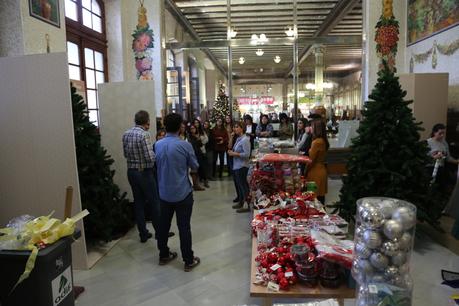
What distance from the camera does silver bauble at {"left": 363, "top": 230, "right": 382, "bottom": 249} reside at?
4.78 feet

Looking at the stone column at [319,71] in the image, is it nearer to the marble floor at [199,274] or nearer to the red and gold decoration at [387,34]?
the red and gold decoration at [387,34]

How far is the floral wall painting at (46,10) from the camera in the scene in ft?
14.1

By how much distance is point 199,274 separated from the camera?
3498mm

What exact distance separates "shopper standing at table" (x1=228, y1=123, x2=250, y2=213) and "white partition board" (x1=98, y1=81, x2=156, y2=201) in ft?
4.19

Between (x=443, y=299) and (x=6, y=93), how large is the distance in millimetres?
4296

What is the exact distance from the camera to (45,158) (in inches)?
136

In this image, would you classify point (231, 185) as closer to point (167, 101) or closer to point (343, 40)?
point (167, 101)

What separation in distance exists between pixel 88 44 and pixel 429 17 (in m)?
5.96

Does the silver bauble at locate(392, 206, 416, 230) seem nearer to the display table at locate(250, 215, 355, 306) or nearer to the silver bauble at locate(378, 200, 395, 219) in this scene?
the silver bauble at locate(378, 200, 395, 219)

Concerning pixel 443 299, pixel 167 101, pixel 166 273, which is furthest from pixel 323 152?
pixel 167 101

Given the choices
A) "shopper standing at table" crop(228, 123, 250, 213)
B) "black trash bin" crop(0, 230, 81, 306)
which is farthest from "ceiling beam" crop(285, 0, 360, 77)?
"black trash bin" crop(0, 230, 81, 306)

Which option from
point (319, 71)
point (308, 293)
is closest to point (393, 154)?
point (308, 293)

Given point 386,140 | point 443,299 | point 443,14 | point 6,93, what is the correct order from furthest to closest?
point 443,14 < point 386,140 < point 6,93 < point 443,299

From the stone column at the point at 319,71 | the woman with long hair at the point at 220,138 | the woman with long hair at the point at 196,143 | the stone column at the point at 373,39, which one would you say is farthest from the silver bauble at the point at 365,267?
the stone column at the point at 319,71
